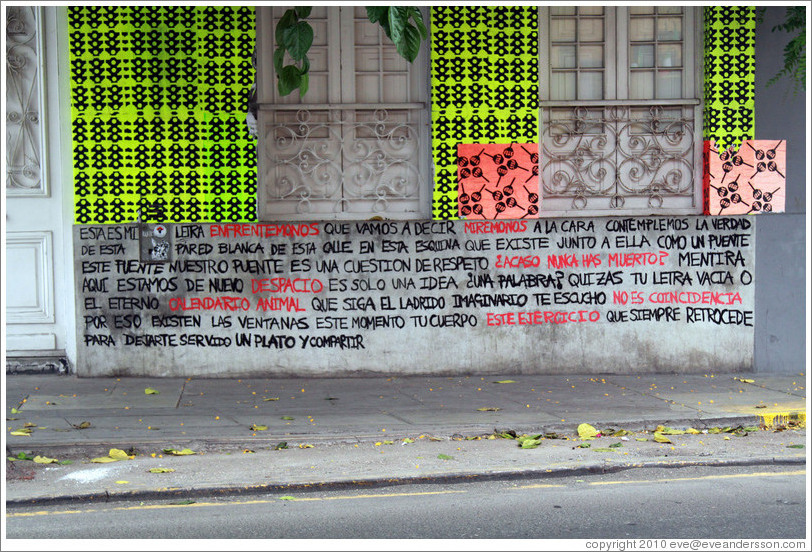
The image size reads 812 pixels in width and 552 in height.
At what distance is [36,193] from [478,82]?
5097mm

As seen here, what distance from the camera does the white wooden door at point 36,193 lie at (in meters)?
10.1

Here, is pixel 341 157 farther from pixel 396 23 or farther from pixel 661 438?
pixel 661 438

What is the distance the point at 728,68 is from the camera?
10688 mm

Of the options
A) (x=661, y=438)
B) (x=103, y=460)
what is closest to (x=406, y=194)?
(x=661, y=438)

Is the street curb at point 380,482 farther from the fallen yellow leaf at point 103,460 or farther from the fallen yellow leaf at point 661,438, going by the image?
the fallen yellow leaf at point 103,460

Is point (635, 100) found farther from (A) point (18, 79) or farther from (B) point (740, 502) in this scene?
(A) point (18, 79)

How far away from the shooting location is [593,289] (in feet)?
35.1

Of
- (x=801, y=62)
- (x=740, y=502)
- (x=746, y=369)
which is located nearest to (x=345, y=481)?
(x=740, y=502)

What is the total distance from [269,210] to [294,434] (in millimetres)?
3504

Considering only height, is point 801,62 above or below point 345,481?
above

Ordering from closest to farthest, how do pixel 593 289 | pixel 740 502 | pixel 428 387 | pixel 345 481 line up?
pixel 740 502 → pixel 345 481 → pixel 428 387 → pixel 593 289

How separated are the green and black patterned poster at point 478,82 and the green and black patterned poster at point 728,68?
6.70 ft

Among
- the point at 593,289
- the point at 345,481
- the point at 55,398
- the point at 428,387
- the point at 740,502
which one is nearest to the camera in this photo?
the point at 740,502

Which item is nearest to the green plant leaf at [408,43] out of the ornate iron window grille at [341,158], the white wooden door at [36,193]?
the ornate iron window grille at [341,158]
